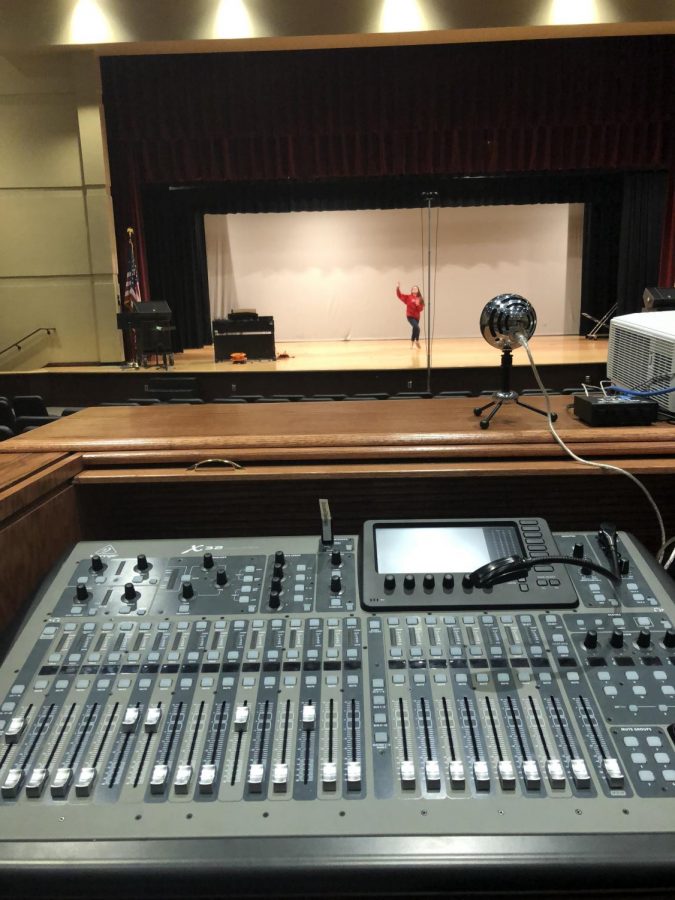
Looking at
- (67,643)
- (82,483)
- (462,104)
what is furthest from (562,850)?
(462,104)

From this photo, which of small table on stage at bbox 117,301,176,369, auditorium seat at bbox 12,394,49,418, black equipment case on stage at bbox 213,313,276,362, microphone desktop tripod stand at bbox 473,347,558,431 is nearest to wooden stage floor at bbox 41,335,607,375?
black equipment case on stage at bbox 213,313,276,362

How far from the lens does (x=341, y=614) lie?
0.79 meters

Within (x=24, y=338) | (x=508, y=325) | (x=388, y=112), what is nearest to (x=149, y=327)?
(x=24, y=338)

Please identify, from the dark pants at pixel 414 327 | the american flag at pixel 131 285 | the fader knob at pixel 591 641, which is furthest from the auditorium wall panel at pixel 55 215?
the fader knob at pixel 591 641

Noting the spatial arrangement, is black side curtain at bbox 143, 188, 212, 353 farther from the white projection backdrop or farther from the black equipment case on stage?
the black equipment case on stage

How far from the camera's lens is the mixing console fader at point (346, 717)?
552 mm

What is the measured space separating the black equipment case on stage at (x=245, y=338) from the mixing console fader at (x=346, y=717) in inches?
247

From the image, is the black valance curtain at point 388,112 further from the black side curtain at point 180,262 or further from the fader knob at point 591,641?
the fader knob at point 591,641

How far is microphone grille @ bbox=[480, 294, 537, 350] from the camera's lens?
131cm

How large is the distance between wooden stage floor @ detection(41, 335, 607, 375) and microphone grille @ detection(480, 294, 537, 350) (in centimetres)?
454

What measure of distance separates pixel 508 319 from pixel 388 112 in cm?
662

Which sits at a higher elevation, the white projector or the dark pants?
the white projector

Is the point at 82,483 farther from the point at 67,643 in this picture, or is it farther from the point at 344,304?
the point at 344,304

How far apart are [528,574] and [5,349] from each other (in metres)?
7.49
